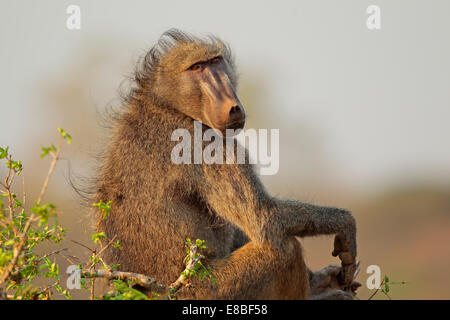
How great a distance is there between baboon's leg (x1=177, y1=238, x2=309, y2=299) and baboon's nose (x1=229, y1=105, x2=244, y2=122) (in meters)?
1.16

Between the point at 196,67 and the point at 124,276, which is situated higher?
the point at 196,67

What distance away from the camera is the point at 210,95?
19.4 ft

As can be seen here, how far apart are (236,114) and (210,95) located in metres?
0.41

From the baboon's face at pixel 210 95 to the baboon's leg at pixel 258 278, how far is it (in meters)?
1.19

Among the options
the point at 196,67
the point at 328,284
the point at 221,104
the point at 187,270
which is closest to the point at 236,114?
the point at 221,104

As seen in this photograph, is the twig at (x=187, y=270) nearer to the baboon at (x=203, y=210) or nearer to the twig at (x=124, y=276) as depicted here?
the twig at (x=124, y=276)

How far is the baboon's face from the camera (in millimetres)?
5672

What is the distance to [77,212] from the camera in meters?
6.88

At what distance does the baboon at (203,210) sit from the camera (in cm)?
546

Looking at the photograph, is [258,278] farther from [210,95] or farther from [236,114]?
[210,95]

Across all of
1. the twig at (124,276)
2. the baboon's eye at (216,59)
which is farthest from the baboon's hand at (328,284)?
the baboon's eye at (216,59)
